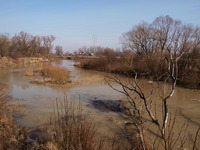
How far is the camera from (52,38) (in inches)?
2768

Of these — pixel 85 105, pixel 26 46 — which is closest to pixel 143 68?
pixel 85 105

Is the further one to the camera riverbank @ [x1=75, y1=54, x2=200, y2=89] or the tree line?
the tree line

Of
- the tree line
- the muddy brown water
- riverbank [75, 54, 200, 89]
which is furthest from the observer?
the tree line

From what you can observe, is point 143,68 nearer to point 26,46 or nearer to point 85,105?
point 85,105

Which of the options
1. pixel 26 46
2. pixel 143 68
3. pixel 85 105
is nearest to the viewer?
pixel 85 105

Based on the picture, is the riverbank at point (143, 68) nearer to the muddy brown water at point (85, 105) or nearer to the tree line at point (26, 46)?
the muddy brown water at point (85, 105)

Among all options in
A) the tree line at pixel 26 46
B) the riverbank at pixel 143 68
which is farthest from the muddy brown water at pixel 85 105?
the tree line at pixel 26 46

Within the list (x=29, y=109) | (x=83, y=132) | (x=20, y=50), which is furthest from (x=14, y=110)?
(x=20, y=50)

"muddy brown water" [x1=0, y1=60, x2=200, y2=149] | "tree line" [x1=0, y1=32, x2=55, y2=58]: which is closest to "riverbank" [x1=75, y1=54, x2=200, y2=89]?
"muddy brown water" [x1=0, y1=60, x2=200, y2=149]

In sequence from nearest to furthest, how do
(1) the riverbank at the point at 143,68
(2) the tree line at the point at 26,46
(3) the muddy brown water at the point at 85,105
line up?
(3) the muddy brown water at the point at 85,105
(1) the riverbank at the point at 143,68
(2) the tree line at the point at 26,46

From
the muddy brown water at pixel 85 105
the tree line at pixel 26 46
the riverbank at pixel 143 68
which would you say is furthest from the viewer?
the tree line at pixel 26 46

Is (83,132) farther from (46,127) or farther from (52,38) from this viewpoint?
(52,38)

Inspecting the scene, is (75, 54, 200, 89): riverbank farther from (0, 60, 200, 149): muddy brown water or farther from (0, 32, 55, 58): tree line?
(0, 32, 55, 58): tree line

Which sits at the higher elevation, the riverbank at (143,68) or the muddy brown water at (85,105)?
the riverbank at (143,68)
